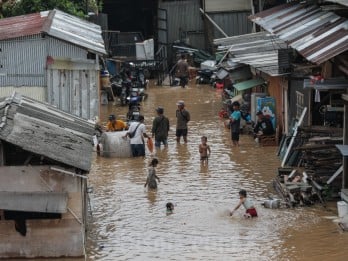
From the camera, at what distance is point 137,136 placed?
21.4 metres

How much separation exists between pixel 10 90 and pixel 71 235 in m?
9.28

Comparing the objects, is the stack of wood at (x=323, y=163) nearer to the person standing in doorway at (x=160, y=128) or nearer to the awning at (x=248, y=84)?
the person standing in doorway at (x=160, y=128)

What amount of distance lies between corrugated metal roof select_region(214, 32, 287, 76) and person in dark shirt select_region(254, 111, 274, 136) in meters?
1.20

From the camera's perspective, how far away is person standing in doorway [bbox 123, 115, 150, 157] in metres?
21.3

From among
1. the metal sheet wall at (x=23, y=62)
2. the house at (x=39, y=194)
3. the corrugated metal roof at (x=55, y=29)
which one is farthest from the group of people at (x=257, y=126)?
the house at (x=39, y=194)

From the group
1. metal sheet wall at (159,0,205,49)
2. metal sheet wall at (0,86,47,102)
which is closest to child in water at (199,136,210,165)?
metal sheet wall at (0,86,47,102)

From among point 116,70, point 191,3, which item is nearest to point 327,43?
point 116,70

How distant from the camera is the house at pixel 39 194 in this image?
12.9m

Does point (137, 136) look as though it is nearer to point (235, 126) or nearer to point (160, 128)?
point (160, 128)

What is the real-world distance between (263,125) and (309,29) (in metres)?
6.26

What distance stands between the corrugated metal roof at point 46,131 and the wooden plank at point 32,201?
0.62 metres

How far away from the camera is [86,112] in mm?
21938

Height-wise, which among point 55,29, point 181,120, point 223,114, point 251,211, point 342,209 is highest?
point 55,29

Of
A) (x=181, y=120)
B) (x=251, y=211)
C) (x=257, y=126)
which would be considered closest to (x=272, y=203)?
(x=251, y=211)
